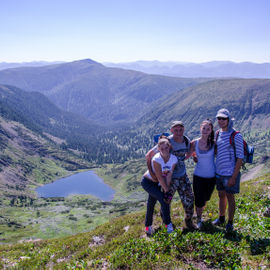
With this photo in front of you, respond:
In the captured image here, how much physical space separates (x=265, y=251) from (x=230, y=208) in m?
2.38

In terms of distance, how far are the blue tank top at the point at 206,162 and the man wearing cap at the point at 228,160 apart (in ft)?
0.75

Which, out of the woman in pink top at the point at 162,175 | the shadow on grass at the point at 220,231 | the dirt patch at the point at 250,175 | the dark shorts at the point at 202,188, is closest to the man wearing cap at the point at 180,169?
the dark shorts at the point at 202,188

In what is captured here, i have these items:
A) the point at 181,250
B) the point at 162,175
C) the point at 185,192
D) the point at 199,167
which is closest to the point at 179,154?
the point at 199,167

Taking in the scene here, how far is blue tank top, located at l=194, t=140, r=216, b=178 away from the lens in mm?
11148

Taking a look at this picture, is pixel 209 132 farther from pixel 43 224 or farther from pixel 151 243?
pixel 43 224

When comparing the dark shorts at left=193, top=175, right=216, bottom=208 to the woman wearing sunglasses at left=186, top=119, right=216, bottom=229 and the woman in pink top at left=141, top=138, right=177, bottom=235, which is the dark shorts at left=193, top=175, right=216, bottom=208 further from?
the woman in pink top at left=141, top=138, right=177, bottom=235

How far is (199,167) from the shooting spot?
Answer: 11.5 meters

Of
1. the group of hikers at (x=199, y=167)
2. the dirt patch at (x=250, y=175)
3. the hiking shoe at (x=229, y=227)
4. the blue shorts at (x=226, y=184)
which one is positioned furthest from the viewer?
the dirt patch at (x=250, y=175)

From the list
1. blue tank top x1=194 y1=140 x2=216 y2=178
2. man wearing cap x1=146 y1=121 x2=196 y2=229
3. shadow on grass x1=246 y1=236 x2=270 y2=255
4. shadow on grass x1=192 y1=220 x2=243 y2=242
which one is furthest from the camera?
man wearing cap x1=146 y1=121 x2=196 y2=229

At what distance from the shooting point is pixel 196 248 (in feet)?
31.2

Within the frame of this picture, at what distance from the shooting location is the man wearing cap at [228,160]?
34.8ft

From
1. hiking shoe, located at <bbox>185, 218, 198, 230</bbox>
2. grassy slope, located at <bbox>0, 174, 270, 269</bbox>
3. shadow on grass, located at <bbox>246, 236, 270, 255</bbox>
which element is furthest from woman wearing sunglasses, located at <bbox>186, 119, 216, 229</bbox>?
shadow on grass, located at <bbox>246, 236, 270, 255</bbox>

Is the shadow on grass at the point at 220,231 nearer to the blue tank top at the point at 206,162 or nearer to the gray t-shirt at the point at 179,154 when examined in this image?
the blue tank top at the point at 206,162

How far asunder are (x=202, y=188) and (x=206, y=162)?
1.36 metres
